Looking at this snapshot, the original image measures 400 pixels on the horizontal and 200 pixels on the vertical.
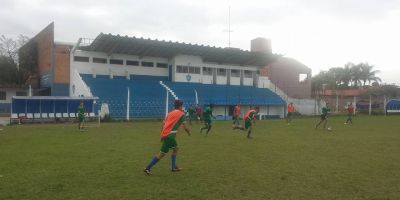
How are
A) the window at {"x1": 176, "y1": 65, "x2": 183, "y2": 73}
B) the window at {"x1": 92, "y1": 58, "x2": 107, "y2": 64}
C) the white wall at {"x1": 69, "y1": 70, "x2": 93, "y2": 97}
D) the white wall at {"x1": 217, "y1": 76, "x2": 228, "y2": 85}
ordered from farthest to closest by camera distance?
the white wall at {"x1": 217, "y1": 76, "x2": 228, "y2": 85} → the window at {"x1": 176, "y1": 65, "x2": 183, "y2": 73} → the window at {"x1": 92, "y1": 58, "x2": 107, "y2": 64} → the white wall at {"x1": 69, "y1": 70, "x2": 93, "y2": 97}

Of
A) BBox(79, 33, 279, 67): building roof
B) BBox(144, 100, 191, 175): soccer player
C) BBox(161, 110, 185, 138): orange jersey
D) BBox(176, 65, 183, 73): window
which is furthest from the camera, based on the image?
BBox(176, 65, 183, 73): window

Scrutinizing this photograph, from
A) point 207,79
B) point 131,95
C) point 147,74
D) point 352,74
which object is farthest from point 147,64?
point 352,74

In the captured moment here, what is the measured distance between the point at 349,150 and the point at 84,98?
23.7m

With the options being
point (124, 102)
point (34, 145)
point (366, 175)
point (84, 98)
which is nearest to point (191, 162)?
point (366, 175)

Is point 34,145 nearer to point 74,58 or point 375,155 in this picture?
point 375,155

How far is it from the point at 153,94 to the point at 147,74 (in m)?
6.02

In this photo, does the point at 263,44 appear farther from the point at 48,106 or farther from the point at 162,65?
the point at 48,106

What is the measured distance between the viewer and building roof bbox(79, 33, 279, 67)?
41000mm

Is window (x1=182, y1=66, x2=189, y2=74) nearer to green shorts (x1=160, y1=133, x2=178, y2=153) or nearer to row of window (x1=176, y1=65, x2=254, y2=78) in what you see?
row of window (x1=176, y1=65, x2=254, y2=78)

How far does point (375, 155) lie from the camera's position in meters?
12.5

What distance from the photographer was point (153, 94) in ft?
133

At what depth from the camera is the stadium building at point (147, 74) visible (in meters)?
39.0

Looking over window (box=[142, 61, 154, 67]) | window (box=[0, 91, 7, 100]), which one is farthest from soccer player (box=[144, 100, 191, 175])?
window (box=[0, 91, 7, 100])

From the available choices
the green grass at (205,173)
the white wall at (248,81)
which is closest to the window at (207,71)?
the white wall at (248,81)
